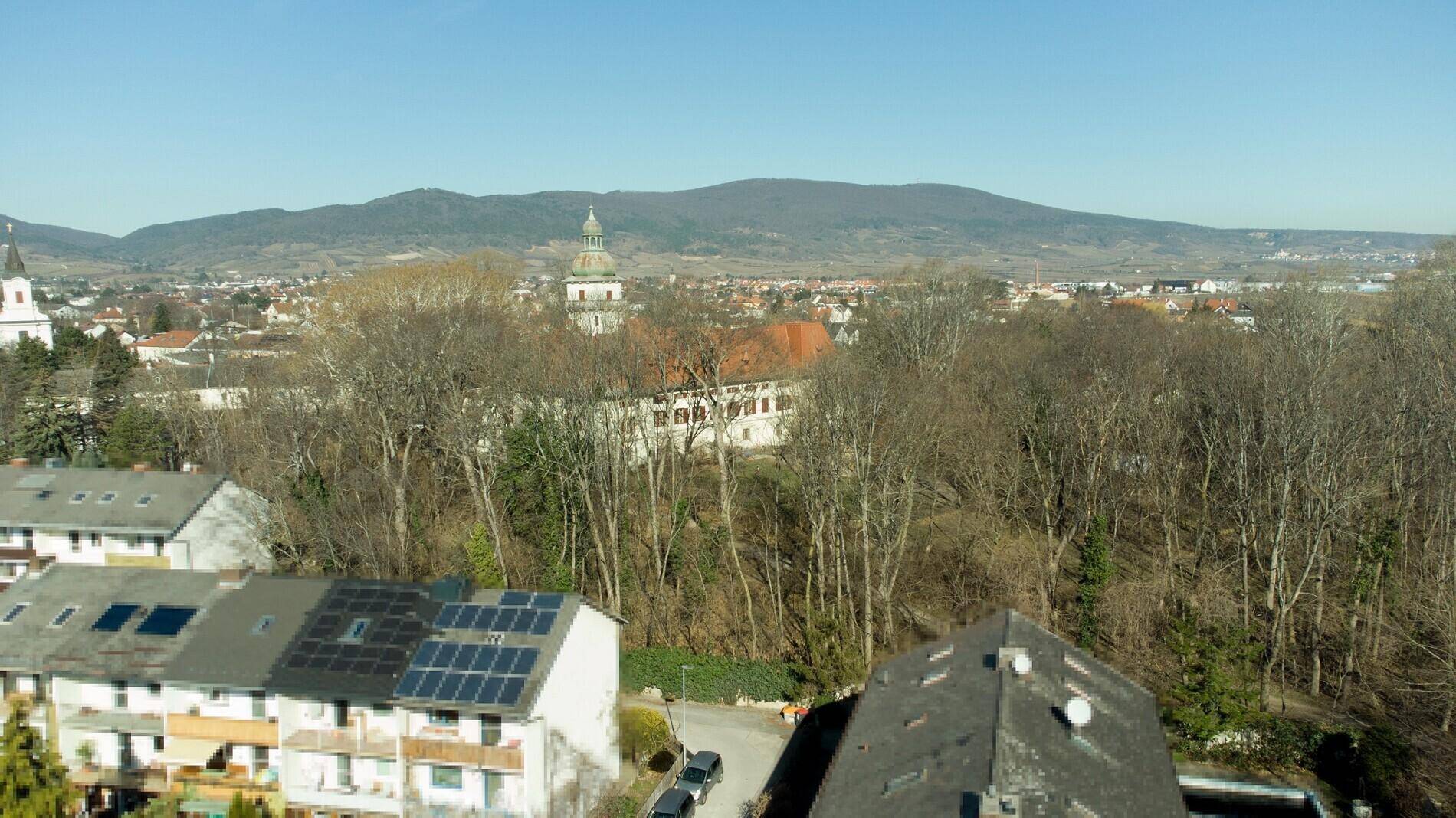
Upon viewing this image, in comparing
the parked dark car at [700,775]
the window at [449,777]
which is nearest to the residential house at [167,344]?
the parked dark car at [700,775]

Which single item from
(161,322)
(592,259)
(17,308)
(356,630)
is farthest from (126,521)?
(161,322)

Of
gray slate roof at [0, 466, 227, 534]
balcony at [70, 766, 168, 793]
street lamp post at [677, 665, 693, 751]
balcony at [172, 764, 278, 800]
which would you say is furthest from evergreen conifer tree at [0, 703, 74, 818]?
gray slate roof at [0, 466, 227, 534]

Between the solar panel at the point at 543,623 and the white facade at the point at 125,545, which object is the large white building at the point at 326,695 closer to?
the solar panel at the point at 543,623

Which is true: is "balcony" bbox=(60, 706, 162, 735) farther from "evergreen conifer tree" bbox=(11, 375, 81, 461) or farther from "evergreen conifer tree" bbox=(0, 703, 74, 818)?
"evergreen conifer tree" bbox=(11, 375, 81, 461)

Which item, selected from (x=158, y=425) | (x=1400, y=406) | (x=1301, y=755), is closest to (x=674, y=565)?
(x=1301, y=755)

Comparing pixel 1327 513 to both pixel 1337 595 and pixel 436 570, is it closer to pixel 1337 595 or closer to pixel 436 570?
pixel 1337 595

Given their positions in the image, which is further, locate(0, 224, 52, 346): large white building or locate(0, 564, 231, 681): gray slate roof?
locate(0, 224, 52, 346): large white building

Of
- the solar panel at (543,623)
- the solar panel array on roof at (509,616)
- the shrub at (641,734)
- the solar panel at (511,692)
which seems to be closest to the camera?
the solar panel at (511,692)

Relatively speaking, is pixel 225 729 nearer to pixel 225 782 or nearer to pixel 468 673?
pixel 225 782

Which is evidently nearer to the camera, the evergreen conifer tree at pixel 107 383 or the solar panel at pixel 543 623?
the solar panel at pixel 543 623
